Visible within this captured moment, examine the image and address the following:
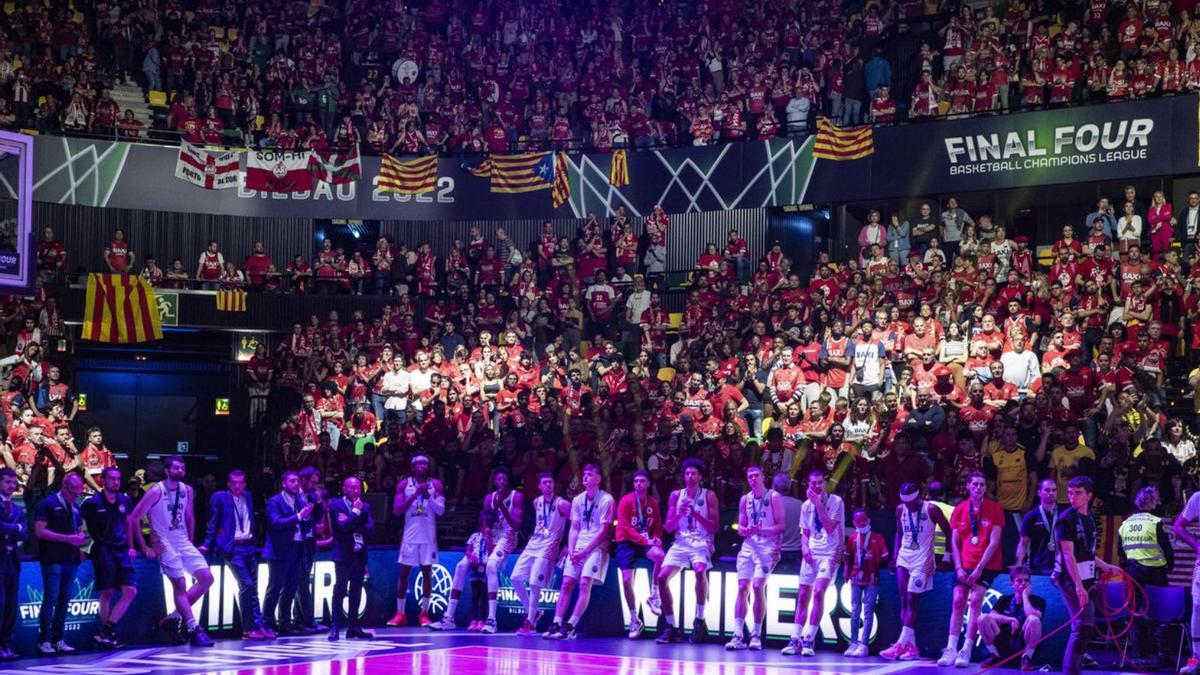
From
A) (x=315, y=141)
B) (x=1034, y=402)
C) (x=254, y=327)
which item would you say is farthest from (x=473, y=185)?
(x=1034, y=402)

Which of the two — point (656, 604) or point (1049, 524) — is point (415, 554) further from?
point (1049, 524)

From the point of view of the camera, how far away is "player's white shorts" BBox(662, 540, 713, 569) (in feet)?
57.3

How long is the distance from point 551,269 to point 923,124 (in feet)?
24.8

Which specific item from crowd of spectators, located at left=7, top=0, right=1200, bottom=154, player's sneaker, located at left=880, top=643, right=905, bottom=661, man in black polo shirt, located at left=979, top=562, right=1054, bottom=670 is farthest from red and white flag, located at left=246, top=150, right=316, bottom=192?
man in black polo shirt, located at left=979, top=562, right=1054, bottom=670

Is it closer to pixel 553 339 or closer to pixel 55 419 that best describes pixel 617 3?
pixel 553 339

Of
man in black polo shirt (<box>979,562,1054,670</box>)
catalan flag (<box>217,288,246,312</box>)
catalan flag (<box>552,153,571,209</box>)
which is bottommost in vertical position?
man in black polo shirt (<box>979,562,1054,670</box>)

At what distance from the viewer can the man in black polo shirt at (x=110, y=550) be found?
1642cm

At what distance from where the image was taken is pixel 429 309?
30062 millimetres

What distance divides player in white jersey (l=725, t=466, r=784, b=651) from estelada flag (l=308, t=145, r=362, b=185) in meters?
18.3

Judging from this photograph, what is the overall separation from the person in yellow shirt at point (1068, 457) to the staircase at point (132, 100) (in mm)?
21749

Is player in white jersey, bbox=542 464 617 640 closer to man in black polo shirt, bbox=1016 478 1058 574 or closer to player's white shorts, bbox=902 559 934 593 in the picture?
Answer: player's white shorts, bbox=902 559 934 593

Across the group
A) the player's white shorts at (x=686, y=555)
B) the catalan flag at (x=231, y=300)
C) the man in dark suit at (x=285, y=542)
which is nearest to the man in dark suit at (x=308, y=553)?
the man in dark suit at (x=285, y=542)

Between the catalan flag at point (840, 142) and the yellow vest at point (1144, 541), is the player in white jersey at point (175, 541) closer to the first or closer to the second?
the yellow vest at point (1144, 541)

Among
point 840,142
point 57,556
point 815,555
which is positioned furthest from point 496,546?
point 840,142
